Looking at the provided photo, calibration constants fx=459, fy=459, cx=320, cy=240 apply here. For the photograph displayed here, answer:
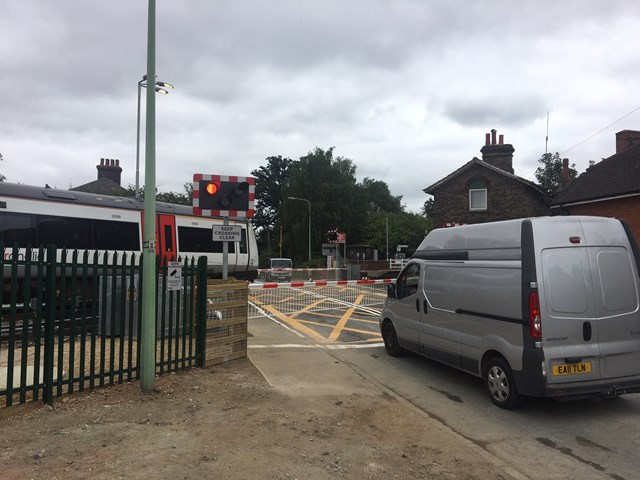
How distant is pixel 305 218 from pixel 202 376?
50325 millimetres

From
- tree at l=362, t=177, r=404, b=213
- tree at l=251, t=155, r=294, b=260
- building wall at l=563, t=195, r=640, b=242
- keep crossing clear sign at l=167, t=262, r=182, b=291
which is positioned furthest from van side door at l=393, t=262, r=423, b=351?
tree at l=362, t=177, r=404, b=213

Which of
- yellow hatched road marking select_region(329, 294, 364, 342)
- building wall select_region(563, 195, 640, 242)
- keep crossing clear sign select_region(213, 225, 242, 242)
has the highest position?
building wall select_region(563, 195, 640, 242)

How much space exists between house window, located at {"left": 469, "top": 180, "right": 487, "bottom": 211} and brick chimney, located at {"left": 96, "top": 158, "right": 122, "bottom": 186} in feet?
120

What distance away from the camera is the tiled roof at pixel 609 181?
17266 millimetres

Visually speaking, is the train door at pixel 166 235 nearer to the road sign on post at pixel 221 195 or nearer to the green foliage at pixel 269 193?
the road sign on post at pixel 221 195

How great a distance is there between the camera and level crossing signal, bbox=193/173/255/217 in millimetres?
7977

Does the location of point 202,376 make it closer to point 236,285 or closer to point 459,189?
point 236,285

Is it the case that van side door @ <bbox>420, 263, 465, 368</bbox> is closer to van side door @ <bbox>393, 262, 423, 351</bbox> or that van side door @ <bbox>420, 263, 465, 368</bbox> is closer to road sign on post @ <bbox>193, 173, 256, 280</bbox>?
van side door @ <bbox>393, 262, 423, 351</bbox>

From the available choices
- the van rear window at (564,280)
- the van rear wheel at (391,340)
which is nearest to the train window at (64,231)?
the van rear wheel at (391,340)

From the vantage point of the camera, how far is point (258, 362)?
7352 millimetres

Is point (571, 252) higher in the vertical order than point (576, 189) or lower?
lower

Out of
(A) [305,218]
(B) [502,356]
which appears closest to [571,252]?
(B) [502,356]

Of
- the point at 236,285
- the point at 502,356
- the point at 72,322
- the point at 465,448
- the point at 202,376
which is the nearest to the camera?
the point at 465,448

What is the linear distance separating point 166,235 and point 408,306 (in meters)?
8.44
